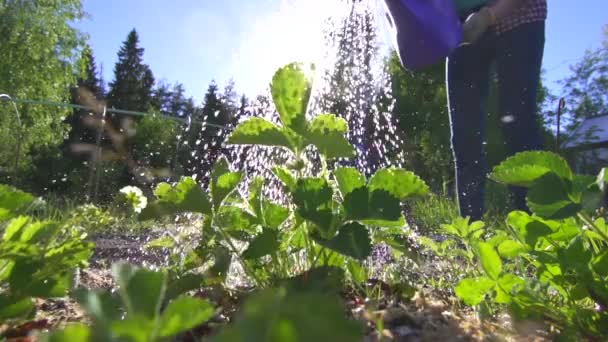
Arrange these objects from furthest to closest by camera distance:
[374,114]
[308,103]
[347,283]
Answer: [374,114] < [347,283] < [308,103]

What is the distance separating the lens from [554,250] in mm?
731

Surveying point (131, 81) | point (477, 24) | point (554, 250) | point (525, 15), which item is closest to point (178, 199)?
point (554, 250)

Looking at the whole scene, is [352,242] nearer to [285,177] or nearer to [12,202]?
[285,177]

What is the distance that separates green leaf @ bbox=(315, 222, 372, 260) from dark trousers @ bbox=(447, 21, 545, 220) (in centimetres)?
163

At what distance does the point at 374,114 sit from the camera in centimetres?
1434

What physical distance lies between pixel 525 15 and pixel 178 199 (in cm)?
206

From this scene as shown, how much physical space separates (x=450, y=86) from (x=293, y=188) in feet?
6.77

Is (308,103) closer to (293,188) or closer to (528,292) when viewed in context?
(293,188)

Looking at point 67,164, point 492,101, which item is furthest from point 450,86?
point 67,164

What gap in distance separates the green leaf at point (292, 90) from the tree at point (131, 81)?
3626 centimetres

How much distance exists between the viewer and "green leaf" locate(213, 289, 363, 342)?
0.18 m

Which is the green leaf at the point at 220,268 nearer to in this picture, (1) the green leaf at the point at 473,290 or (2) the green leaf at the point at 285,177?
(2) the green leaf at the point at 285,177

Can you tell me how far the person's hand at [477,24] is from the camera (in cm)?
228

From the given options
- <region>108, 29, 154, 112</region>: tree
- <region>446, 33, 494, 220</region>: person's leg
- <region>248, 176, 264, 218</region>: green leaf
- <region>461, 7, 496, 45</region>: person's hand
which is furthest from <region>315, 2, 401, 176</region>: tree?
<region>108, 29, 154, 112</region>: tree
